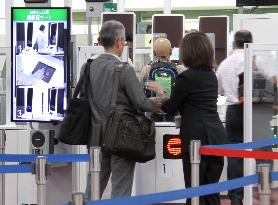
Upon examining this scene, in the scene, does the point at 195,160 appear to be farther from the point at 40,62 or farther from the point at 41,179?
the point at 40,62

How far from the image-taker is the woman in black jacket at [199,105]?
4.53 m

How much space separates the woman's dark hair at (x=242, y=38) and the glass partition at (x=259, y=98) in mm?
653

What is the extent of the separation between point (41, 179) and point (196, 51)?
1.45 meters

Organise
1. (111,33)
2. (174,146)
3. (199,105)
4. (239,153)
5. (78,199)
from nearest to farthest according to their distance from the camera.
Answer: (78,199) → (239,153) → (199,105) → (111,33) → (174,146)

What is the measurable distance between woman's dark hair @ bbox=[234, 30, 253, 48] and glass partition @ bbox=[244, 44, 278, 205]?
653 mm

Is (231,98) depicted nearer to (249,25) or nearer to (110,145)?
(249,25)

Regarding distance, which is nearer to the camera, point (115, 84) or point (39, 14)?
point (115, 84)

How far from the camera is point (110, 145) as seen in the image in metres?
4.59

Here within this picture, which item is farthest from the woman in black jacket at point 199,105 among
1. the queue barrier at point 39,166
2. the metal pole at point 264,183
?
the metal pole at point 264,183

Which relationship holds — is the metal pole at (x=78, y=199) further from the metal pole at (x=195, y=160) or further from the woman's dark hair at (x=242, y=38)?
the woman's dark hair at (x=242, y=38)

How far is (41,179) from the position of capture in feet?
11.9

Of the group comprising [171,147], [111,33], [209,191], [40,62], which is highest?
[111,33]

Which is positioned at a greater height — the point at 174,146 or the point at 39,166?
the point at 39,166

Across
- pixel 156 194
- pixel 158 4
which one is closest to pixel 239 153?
pixel 156 194
